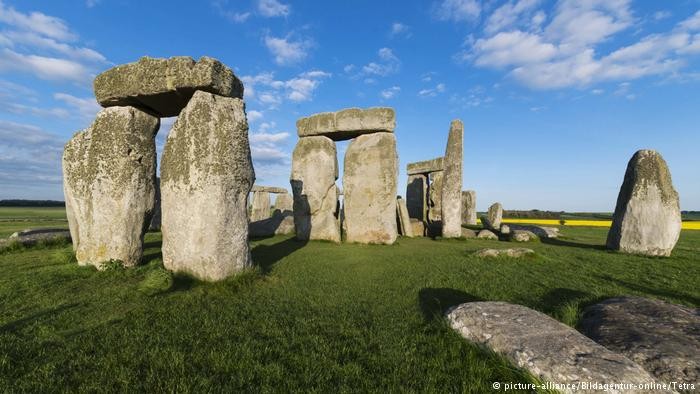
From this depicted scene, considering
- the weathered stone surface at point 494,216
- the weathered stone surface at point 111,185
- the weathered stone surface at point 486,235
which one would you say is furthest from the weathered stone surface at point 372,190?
the weathered stone surface at point 494,216

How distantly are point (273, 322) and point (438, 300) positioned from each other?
2.25m

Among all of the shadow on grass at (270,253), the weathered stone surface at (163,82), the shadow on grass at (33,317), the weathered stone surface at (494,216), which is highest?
the weathered stone surface at (163,82)

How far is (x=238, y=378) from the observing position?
101 inches

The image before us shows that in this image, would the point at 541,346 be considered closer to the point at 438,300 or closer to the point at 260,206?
the point at 438,300

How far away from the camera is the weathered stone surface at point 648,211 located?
30.0ft

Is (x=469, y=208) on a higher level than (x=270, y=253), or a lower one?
higher

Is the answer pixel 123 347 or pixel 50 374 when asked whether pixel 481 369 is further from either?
pixel 50 374

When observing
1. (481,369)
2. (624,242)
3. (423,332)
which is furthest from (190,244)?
(624,242)

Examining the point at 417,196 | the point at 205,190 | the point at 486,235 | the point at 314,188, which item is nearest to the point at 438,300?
the point at 205,190

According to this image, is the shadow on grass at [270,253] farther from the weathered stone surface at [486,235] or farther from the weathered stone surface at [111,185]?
the weathered stone surface at [486,235]

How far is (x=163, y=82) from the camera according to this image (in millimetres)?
5297

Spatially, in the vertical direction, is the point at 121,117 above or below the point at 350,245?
above

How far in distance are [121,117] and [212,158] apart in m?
2.25

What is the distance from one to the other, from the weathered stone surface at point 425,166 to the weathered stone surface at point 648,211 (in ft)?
27.7
